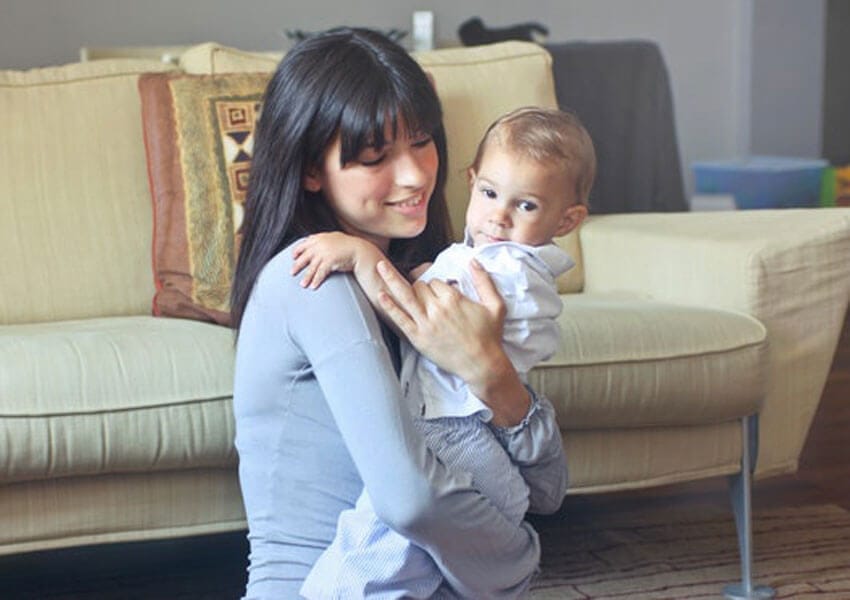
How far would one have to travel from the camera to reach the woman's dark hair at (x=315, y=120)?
4.81ft

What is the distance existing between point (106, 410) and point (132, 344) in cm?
14

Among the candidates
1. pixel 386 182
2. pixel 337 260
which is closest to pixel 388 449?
pixel 337 260

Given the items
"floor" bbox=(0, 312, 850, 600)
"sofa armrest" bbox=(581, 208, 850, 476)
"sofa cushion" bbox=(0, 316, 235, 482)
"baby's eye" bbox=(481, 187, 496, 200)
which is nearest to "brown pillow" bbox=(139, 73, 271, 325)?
"sofa cushion" bbox=(0, 316, 235, 482)

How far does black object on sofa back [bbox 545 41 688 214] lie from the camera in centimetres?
448

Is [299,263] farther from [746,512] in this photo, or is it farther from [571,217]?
[746,512]

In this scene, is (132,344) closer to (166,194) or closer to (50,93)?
(166,194)

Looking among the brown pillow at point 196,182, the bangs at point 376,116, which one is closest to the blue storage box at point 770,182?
the brown pillow at point 196,182

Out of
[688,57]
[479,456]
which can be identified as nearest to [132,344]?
[479,456]

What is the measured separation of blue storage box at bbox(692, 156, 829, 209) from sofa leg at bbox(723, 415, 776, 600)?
2.90m

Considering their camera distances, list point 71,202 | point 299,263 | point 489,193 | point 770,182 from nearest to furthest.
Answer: point 299,263, point 489,193, point 71,202, point 770,182

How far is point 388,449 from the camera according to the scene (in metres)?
1.30

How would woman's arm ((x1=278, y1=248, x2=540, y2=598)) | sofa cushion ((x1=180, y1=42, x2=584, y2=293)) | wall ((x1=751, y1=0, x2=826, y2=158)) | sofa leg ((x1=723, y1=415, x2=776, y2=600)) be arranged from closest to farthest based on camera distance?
1. woman's arm ((x1=278, y1=248, x2=540, y2=598))
2. sofa leg ((x1=723, y1=415, x2=776, y2=600))
3. sofa cushion ((x1=180, y1=42, x2=584, y2=293))
4. wall ((x1=751, y1=0, x2=826, y2=158))

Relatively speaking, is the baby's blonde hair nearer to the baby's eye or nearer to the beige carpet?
the baby's eye

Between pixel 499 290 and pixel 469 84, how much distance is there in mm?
1402
